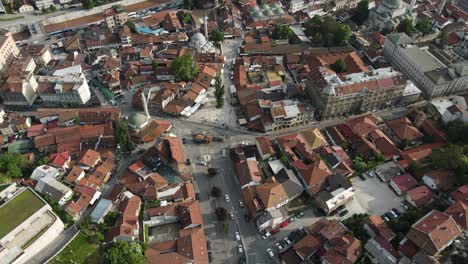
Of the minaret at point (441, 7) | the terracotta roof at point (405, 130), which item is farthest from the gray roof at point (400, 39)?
the minaret at point (441, 7)

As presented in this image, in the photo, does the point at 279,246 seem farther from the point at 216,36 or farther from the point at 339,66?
the point at 216,36

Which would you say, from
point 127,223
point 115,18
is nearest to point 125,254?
point 127,223

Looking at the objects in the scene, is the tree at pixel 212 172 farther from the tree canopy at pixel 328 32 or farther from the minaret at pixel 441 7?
the minaret at pixel 441 7

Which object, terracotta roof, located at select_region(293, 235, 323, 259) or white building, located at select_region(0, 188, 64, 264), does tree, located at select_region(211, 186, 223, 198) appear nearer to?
terracotta roof, located at select_region(293, 235, 323, 259)

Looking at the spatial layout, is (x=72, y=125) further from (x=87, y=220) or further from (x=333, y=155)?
(x=333, y=155)

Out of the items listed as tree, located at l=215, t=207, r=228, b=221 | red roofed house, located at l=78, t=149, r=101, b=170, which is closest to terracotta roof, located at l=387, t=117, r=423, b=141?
tree, located at l=215, t=207, r=228, b=221
